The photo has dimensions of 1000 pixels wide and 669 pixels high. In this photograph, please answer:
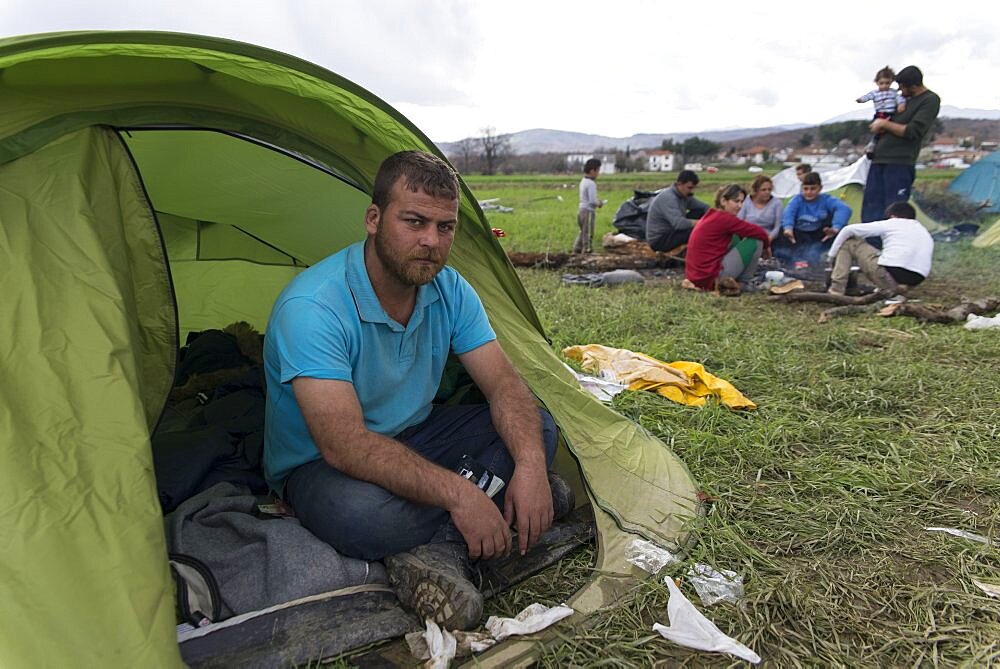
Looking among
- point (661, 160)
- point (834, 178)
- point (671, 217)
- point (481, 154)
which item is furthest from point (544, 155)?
point (671, 217)

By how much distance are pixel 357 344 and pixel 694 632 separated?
1408 mm

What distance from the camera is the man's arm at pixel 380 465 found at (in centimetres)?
218

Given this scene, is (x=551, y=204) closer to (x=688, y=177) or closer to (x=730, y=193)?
(x=688, y=177)

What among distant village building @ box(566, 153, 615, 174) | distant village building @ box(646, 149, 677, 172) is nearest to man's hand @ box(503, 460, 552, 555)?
distant village building @ box(646, 149, 677, 172)

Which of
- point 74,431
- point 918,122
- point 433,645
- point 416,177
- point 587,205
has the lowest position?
point 433,645

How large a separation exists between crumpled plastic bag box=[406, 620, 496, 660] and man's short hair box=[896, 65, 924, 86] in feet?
26.1

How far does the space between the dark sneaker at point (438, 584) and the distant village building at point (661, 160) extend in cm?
3757

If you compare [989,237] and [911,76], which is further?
[989,237]

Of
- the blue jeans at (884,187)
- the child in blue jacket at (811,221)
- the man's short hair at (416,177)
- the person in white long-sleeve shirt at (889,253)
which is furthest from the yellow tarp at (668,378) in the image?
the child in blue jacket at (811,221)

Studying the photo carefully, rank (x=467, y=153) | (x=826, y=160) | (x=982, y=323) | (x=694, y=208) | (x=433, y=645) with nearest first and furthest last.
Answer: (x=433, y=645) < (x=982, y=323) < (x=694, y=208) < (x=826, y=160) < (x=467, y=153)

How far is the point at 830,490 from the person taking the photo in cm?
308

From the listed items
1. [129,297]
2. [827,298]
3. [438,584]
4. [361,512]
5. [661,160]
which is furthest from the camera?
[661,160]

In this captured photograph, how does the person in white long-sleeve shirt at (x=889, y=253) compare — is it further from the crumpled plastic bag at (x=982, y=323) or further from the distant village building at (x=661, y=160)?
the distant village building at (x=661, y=160)

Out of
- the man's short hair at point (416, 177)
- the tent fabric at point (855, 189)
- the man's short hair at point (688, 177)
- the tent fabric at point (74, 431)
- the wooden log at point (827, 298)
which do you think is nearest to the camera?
the tent fabric at point (74, 431)
